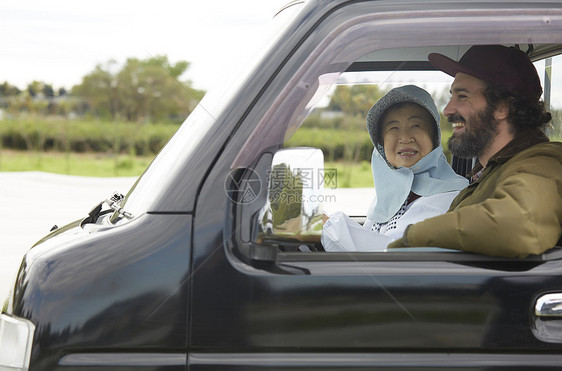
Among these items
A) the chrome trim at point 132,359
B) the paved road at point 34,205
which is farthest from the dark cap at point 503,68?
the paved road at point 34,205

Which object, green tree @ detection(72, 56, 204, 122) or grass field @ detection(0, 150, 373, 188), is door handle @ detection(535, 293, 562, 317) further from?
green tree @ detection(72, 56, 204, 122)

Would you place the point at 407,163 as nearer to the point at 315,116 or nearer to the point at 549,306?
the point at 315,116

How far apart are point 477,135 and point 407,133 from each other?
1.78ft

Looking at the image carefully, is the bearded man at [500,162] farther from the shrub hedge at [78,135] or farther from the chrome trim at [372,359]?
the shrub hedge at [78,135]

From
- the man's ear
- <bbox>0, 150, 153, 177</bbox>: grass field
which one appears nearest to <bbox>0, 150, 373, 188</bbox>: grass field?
<bbox>0, 150, 153, 177</bbox>: grass field

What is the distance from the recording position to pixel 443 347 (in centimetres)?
173

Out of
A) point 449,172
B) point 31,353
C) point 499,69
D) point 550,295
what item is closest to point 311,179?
point 550,295

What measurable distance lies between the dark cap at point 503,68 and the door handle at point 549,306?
1.07m

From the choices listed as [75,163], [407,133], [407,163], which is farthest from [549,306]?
[75,163]

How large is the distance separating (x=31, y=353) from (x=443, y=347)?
1.08m

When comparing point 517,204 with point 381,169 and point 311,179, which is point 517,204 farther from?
point 381,169

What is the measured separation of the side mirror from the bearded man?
1.11ft

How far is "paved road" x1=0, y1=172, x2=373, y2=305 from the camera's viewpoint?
3.42 metres

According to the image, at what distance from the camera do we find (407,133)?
10.1ft
